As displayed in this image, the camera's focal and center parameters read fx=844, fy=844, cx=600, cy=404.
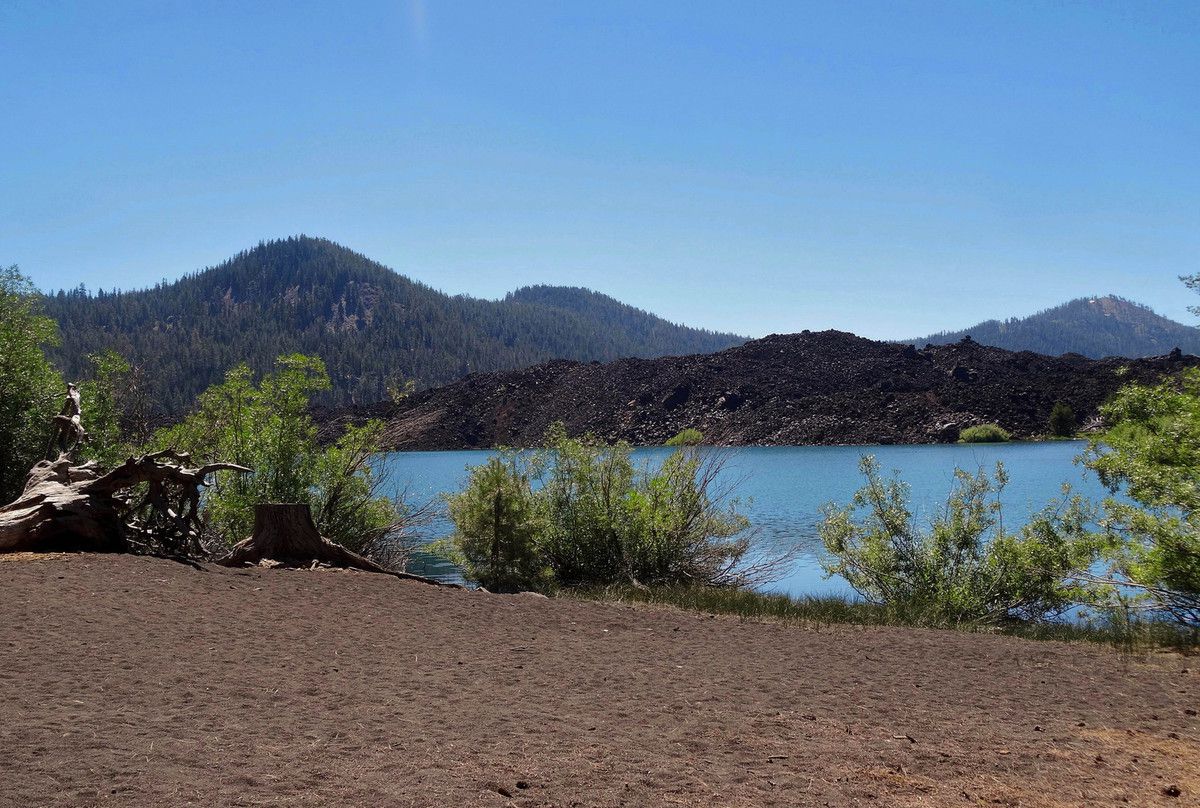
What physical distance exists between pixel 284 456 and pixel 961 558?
439 inches

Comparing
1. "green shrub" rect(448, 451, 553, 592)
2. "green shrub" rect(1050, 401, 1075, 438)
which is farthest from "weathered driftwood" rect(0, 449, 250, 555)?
"green shrub" rect(1050, 401, 1075, 438)

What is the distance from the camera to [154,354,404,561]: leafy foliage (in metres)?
13.7

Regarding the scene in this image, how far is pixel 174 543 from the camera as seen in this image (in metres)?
11.6

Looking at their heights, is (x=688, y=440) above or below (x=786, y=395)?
below

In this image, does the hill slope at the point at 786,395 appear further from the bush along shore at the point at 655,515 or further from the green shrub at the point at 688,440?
the bush along shore at the point at 655,515

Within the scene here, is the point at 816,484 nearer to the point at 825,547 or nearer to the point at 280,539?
the point at 825,547

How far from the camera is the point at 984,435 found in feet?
260

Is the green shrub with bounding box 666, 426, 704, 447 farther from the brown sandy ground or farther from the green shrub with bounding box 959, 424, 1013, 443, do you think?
the green shrub with bounding box 959, 424, 1013, 443

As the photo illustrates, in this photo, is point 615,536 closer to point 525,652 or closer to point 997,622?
point 997,622

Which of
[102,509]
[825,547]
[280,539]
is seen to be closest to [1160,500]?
[825,547]

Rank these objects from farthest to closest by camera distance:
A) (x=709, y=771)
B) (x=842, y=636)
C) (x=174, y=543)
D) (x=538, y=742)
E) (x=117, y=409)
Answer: (x=117, y=409)
(x=174, y=543)
(x=842, y=636)
(x=538, y=742)
(x=709, y=771)

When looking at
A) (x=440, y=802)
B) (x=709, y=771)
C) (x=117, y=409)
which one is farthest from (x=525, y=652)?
(x=117, y=409)

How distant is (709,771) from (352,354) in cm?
16693

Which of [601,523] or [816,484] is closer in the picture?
[601,523]
